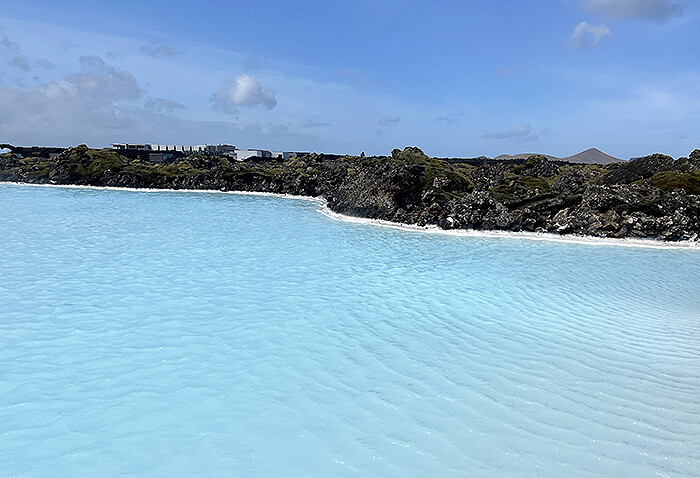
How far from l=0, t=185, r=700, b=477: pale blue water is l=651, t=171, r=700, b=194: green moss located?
20220 millimetres

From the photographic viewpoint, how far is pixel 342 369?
29.7 ft

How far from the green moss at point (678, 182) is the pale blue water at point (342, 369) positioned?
20220 millimetres

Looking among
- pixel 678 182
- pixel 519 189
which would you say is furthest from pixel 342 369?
pixel 678 182

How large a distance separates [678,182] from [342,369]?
3953 cm

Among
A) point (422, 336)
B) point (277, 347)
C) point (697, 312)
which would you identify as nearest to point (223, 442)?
point (277, 347)

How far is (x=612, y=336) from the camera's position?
11109mm

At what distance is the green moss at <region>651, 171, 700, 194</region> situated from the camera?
34.6 metres

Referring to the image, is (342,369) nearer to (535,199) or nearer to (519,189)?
(535,199)

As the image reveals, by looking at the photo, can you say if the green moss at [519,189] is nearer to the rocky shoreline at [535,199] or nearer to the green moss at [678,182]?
the rocky shoreline at [535,199]

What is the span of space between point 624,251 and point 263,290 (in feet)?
75.1

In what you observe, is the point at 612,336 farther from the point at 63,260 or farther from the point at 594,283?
the point at 63,260

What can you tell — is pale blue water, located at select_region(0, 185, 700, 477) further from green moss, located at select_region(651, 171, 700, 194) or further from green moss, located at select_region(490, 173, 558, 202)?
green moss, located at select_region(651, 171, 700, 194)

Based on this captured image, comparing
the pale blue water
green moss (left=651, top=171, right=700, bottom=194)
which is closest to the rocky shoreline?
green moss (left=651, top=171, right=700, bottom=194)

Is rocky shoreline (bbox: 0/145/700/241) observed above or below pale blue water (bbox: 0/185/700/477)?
above
